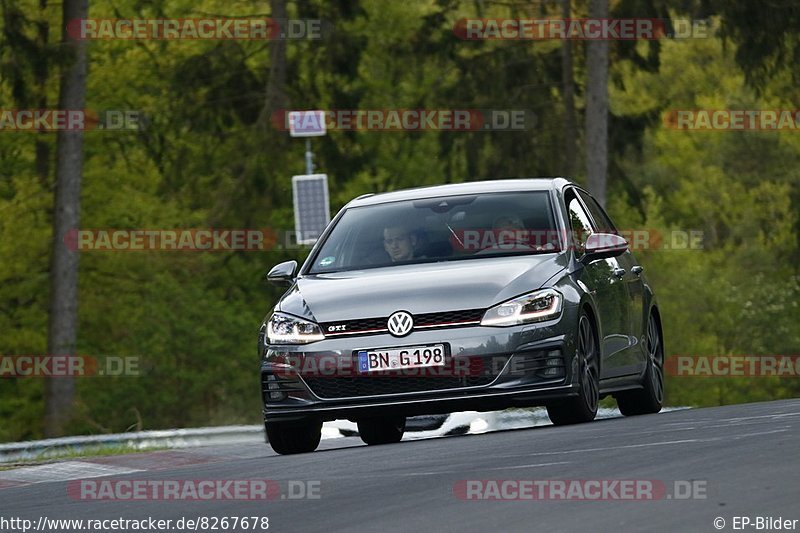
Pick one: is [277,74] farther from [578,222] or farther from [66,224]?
[578,222]

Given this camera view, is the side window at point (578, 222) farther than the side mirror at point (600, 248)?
Yes

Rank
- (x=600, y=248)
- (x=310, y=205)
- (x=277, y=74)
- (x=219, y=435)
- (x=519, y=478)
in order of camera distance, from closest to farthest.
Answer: (x=519, y=478) < (x=600, y=248) < (x=219, y=435) < (x=310, y=205) < (x=277, y=74)

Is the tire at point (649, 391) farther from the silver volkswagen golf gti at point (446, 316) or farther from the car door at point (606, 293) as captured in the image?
the silver volkswagen golf gti at point (446, 316)

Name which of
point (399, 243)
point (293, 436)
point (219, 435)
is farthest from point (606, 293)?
point (219, 435)

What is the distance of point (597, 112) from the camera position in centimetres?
3212

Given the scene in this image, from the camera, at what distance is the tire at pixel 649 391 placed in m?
14.5

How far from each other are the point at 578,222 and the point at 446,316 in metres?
2.35

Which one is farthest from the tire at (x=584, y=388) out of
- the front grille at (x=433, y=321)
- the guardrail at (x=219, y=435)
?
the guardrail at (x=219, y=435)

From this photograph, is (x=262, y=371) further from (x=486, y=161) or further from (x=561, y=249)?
(x=486, y=161)

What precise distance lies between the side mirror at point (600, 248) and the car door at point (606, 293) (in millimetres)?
62

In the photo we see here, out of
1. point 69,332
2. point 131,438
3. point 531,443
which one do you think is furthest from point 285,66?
point 531,443

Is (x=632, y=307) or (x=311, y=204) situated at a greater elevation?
(x=632, y=307)

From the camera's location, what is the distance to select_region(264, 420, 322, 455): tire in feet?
40.6

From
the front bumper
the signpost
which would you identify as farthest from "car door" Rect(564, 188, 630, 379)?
the signpost
